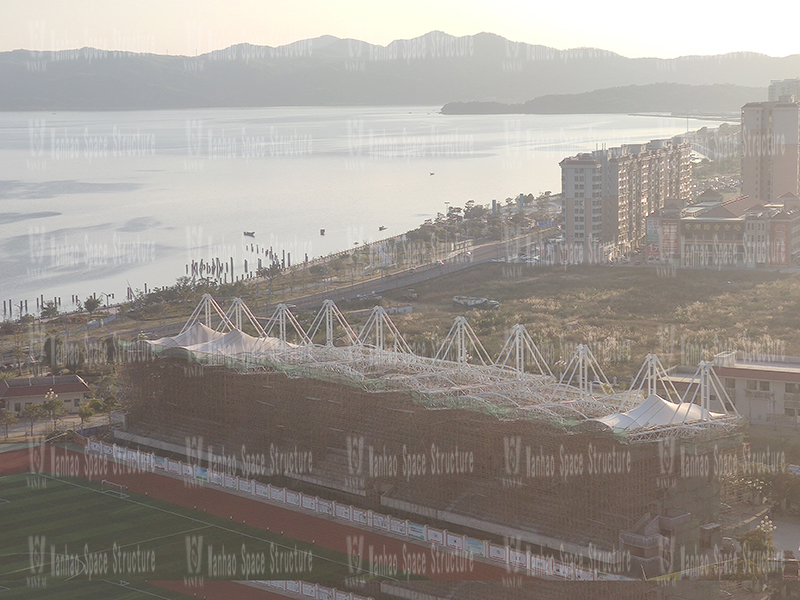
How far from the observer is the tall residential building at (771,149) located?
31.5 m

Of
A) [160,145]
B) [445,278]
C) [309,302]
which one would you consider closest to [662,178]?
[445,278]

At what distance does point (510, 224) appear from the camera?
33.5 meters

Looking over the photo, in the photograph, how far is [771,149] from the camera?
1248 inches

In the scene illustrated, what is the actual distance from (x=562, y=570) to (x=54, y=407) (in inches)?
327

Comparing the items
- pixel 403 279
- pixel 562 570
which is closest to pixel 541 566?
pixel 562 570

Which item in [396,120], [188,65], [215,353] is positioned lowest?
[215,353]

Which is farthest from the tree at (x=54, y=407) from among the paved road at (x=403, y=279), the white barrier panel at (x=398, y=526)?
the paved road at (x=403, y=279)

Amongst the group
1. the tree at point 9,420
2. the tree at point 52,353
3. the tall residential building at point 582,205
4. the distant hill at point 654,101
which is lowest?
the tree at point 9,420

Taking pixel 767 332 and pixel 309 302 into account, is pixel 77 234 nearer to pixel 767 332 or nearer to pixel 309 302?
pixel 309 302

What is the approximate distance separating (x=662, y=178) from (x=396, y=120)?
8244cm

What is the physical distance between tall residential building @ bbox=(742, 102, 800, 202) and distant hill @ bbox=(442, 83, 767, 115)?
6593 cm

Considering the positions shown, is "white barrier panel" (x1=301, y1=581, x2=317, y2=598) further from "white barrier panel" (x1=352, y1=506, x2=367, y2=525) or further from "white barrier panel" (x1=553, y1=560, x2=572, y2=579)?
"white barrier panel" (x1=553, y1=560, x2=572, y2=579)

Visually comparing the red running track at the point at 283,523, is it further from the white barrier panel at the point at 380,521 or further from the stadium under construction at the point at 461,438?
the stadium under construction at the point at 461,438

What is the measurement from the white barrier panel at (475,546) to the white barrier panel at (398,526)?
723mm
